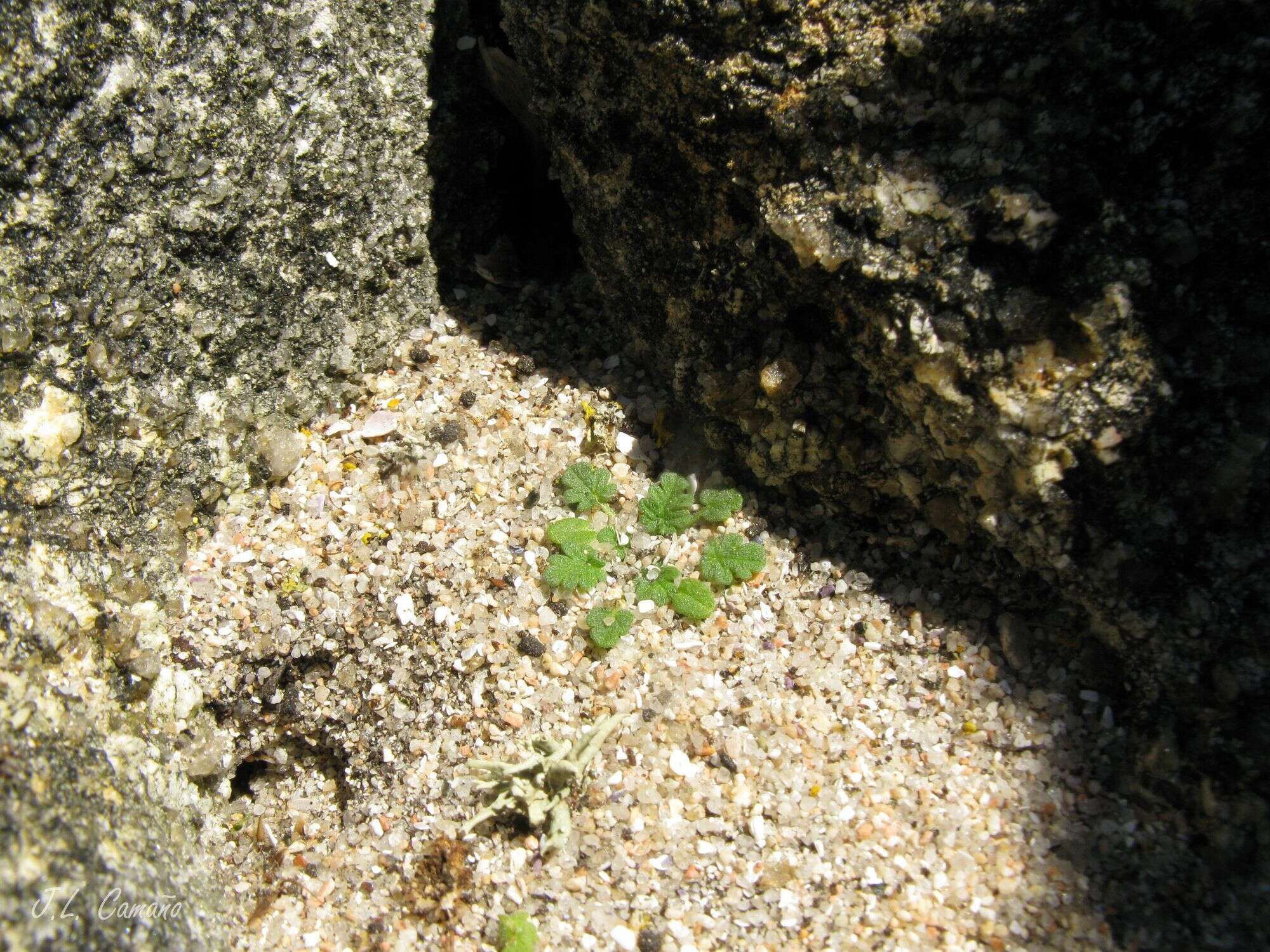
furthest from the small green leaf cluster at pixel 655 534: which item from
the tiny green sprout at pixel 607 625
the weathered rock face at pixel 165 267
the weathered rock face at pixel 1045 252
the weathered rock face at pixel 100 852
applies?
the weathered rock face at pixel 100 852

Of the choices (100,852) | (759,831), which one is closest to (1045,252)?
(759,831)

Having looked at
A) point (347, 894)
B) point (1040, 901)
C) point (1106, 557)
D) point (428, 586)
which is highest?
point (1106, 557)

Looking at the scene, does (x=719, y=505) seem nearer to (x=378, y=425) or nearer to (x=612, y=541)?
(x=612, y=541)

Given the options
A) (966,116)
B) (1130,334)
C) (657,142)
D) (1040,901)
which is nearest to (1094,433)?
(1130,334)

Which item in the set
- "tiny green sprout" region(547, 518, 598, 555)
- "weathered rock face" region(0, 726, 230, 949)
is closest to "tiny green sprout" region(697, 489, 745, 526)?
"tiny green sprout" region(547, 518, 598, 555)

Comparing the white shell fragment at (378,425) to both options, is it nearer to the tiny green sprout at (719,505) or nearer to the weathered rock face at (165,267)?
the weathered rock face at (165,267)

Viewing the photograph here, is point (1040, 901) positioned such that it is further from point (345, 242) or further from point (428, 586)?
point (345, 242)

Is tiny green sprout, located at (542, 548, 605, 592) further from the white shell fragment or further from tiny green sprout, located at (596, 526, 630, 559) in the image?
the white shell fragment
